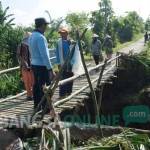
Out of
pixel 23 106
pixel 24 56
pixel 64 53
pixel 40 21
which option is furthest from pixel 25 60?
pixel 40 21

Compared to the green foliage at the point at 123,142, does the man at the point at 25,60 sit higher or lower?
higher

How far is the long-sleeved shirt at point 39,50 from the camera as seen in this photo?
22.6ft

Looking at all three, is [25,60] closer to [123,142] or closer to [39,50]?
[39,50]

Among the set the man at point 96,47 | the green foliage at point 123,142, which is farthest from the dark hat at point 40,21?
the man at point 96,47

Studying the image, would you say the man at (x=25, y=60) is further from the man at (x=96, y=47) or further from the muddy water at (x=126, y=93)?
the man at (x=96, y=47)

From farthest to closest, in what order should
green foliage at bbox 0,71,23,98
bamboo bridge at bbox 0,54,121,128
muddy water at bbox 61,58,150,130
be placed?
muddy water at bbox 61,58,150,130 < green foliage at bbox 0,71,23,98 < bamboo bridge at bbox 0,54,121,128

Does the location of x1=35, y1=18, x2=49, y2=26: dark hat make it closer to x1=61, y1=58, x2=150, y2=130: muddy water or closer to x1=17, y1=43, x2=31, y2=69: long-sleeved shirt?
x1=17, y1=43, x2=31, y2=69: long-sleeved shirt

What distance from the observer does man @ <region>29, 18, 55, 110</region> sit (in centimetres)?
689

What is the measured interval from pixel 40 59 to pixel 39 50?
9.6 inches

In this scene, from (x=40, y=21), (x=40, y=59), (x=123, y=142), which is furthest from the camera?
(x=40, y=59)

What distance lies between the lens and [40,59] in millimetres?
7156

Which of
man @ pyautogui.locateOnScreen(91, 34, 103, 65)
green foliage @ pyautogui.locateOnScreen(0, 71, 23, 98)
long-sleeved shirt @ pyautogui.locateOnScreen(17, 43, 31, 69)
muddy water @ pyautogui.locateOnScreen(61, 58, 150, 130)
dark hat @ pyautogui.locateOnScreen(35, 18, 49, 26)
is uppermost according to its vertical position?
dark hat @ pyautogui.locateOnScreen(35, 18, 49, 26)

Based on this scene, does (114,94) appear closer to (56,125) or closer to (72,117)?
(72,117)

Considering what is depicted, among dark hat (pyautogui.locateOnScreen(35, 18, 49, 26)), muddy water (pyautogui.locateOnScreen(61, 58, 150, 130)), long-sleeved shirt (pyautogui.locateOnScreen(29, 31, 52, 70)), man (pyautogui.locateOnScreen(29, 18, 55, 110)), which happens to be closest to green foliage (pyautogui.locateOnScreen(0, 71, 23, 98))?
muddy water (pyautogui.locateOnScreen(61, 58, 150, 130))
